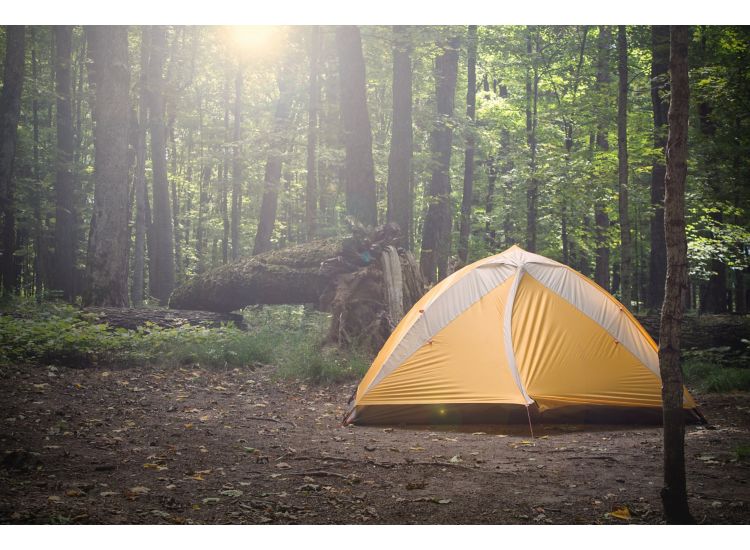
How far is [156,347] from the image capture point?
9.09m

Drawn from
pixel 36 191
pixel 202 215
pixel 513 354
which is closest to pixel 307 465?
pixel 513 354

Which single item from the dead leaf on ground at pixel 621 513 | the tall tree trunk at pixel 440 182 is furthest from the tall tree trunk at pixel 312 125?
the dead leaf on ground at pixel 621 513

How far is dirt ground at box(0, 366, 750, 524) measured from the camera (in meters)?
3.73

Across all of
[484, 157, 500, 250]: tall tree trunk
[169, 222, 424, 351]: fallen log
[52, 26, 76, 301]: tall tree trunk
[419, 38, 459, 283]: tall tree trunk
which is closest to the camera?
[169, 222, 424, 351]: fallen log

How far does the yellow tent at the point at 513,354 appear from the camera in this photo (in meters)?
6.36

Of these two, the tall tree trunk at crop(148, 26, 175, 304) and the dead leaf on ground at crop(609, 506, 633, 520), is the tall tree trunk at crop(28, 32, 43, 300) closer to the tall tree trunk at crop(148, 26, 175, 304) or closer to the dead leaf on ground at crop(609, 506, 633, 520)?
the tall tree trunk at crop(148, 26, 175, 304)

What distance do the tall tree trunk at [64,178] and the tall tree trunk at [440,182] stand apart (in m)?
9.21

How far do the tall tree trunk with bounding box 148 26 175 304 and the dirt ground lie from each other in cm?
1105

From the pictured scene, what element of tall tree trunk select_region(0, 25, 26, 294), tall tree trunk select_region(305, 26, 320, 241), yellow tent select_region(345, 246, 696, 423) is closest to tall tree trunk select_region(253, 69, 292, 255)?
tall tree trunk select_region(305, 26, 320, 241)

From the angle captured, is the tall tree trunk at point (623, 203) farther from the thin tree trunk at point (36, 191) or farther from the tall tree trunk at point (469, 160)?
the thin tree trunk at point (36, 191)

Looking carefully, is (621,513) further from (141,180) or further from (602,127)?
(141,180)

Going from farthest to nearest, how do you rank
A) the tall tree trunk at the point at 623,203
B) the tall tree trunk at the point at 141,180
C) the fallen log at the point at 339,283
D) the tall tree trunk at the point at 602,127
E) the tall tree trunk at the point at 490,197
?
the tall tree trunk at the point at 490,197 < the tall tree trunk at the point at 141,180 < the tall tree trunk at the point at 602,127 < the tall tree trunk at the point at 623,203 < the fallen log at the point at 339,283

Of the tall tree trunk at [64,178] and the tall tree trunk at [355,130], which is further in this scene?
the tall tree trunk at [64,178]
